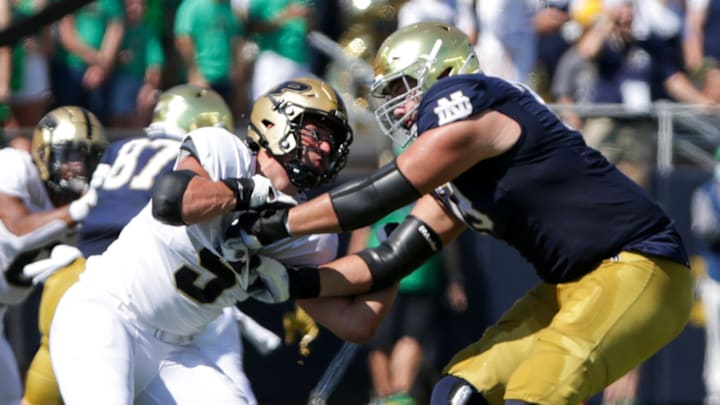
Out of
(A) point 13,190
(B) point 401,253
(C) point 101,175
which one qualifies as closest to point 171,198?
(B) point 401,253

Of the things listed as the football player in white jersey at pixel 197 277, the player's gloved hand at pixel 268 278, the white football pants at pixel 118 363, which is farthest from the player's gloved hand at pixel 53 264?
the player's gloved hand at pixel 268 278

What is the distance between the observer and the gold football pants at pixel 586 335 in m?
4.59

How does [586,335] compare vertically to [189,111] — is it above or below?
above

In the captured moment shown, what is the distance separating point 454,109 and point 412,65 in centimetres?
49

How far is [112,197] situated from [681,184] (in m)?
4.73

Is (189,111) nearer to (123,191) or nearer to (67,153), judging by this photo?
(67,153)

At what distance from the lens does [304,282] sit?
4.93 m

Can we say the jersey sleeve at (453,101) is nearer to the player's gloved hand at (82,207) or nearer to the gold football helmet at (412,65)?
the gold football helmet at (412,65)

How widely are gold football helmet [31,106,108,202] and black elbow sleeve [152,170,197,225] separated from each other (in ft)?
7.70

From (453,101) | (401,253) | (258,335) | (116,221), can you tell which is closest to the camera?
(453,101)

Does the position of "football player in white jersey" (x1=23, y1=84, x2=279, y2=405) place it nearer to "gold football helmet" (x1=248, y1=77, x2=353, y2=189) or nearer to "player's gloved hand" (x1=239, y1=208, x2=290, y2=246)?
"gold football helmet" (x1=248, y1=77, x2=353, y2=189)

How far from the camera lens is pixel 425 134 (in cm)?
458

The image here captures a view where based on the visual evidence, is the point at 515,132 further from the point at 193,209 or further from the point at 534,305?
the point at 193,209

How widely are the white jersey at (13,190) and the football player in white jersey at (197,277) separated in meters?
1.47
